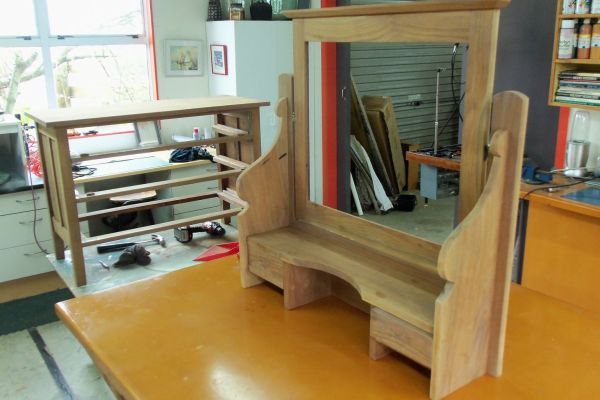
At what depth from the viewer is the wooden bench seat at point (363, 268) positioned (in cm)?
107

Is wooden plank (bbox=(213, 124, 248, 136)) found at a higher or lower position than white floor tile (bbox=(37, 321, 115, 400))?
higher

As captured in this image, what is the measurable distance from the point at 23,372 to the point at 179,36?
2884 mm

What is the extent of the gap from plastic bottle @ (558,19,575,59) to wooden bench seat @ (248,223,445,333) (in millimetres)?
2321

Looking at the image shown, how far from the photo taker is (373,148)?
16.2ft

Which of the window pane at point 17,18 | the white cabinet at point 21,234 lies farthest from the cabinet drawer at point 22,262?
the window pane at point 17,18

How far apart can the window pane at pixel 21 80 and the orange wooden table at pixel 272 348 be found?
11.1 ft

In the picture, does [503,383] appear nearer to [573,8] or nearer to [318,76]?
[573,8]

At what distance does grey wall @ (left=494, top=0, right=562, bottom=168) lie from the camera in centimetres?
339

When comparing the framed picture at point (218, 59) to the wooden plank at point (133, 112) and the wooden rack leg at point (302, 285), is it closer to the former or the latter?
the wooden plank at point (133, 112)

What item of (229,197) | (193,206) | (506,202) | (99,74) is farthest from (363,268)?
(99,74)

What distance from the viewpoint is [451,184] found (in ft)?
10.4

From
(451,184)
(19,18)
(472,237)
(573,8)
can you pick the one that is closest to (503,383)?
(472,237)

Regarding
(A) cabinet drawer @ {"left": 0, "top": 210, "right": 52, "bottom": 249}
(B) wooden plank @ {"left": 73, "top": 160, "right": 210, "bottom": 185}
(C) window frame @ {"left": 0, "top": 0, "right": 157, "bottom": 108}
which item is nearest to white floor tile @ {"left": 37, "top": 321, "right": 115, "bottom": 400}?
(A) cabinet drawer @ {"left": 0, "top": 210, "right": 52, "bottom": 249}

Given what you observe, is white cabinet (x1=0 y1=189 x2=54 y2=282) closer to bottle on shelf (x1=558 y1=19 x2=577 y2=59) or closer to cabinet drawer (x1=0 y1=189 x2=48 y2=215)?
cabinet drawer (x1=0 y1=189 x2=48 y2=215)
